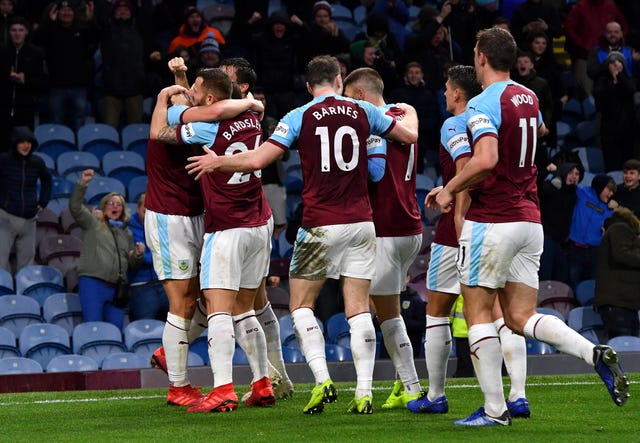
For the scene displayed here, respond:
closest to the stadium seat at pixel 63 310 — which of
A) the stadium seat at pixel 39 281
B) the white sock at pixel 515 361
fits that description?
the stadium seat at pixel 39 281

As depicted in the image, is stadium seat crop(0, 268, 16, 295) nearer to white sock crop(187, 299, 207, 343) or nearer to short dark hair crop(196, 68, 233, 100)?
white sock crop(187, 299, 207, 343)

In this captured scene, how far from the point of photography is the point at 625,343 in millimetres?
14719

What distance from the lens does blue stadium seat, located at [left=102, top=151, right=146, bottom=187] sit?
695 inches

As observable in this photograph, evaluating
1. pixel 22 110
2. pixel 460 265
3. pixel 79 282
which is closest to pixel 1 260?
pixel 79 282

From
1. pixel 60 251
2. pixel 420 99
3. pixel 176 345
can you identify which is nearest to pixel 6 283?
pixel 60 251

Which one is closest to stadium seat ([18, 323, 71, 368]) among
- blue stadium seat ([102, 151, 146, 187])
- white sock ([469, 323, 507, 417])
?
blue stadium seat ([102, 151, 146, 187])

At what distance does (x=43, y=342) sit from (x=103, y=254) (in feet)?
4.41

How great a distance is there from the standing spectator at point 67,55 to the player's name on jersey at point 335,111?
991 cm

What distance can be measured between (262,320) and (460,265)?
113 inches

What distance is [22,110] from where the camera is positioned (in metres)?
17.8

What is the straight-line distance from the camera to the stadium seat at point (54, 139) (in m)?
18.0

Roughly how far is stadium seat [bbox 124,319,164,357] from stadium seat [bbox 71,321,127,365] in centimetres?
12

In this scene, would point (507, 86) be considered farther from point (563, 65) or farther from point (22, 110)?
point (563, 65)

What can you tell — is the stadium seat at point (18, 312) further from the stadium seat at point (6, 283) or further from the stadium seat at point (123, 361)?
the stadium seat at point (123, 361)
